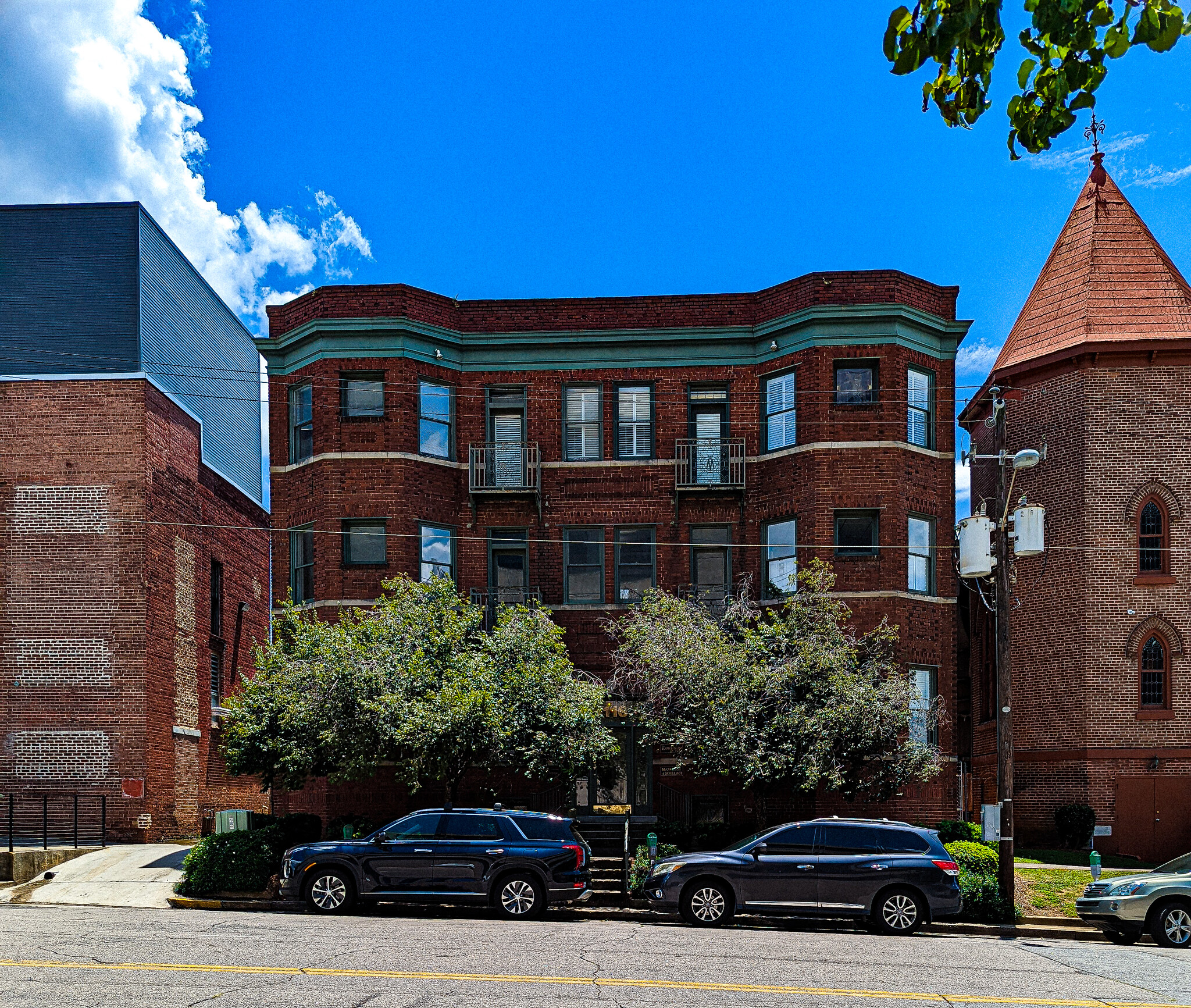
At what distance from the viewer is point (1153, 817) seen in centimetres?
2795

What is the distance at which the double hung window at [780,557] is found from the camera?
2747cm

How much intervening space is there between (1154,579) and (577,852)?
16.8 m

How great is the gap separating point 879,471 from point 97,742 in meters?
18.0

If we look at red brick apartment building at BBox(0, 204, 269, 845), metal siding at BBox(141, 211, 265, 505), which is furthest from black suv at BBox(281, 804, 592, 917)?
metal siding at BBox(141, 211, 265, 505)

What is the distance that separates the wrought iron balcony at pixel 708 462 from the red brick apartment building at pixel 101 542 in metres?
12.1

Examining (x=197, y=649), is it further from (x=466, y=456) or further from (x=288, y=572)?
(x=466, y=456)

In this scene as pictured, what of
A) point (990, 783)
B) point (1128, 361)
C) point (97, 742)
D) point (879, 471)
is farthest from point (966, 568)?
point (97, 742)

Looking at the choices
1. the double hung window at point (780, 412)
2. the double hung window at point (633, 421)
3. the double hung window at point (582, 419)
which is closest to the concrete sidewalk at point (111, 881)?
the double hung window at point (582, 419)

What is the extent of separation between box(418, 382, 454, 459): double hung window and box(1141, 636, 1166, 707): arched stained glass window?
16.6m

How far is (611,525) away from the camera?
28.5m

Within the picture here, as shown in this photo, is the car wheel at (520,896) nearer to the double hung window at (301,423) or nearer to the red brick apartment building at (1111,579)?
the double hung window at (301,423)

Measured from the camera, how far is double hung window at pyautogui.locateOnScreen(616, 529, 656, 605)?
2838 centimetres

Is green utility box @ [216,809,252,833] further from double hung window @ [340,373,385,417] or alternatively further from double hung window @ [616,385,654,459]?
double hung window @ [616,385,654,459]

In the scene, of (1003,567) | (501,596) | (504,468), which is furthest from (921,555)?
(504,468)
